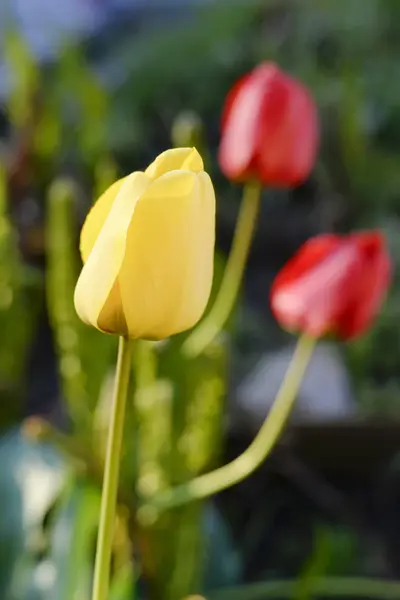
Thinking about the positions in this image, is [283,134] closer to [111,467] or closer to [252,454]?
[252,454]

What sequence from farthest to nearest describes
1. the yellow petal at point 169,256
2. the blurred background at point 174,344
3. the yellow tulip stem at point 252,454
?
the blurred background at point 174,344
the yellow tulip stem at point 252,454
the yellow petal at point 169,256

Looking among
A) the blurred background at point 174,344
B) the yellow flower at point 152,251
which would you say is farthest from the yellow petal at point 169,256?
the blurred background at point 174,344

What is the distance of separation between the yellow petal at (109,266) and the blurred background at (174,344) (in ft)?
0.46

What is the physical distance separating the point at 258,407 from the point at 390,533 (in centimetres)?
15

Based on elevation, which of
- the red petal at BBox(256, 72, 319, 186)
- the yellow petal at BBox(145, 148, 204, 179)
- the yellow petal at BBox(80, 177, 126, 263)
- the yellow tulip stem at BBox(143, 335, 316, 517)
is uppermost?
the red petal at BBox(256, 72, 319, 186)

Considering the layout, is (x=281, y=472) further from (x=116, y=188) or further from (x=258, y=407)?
(x=116, y=188)

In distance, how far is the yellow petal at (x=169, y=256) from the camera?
18cm

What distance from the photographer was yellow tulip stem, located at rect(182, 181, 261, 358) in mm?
422

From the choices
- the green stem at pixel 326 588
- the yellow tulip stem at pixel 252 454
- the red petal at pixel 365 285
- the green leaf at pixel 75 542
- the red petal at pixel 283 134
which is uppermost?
the red petal at pixel 283 134

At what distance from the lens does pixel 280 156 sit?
0.41 meters

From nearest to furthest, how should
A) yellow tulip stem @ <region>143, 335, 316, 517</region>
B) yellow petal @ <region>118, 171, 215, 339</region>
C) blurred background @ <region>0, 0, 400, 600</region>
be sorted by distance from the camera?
1. yellow petal @ <region>118, 171, 215, 339</region>
2. yellow tulip stem @ <region>143, 335, 316, 517</region>
3. blurred background @ <region>0, 0, 400, 600</region>

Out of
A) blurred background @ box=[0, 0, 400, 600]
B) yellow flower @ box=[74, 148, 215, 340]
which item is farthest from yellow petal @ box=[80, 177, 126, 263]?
blurred background @ box=[0, 0, 400, 600]

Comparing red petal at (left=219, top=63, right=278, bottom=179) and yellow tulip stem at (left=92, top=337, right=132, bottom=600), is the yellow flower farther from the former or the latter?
red petal at (left=219, top=63, right=278, bottom=179)

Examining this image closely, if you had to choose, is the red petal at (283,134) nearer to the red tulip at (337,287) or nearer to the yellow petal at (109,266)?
the red tulip at (337,287)
